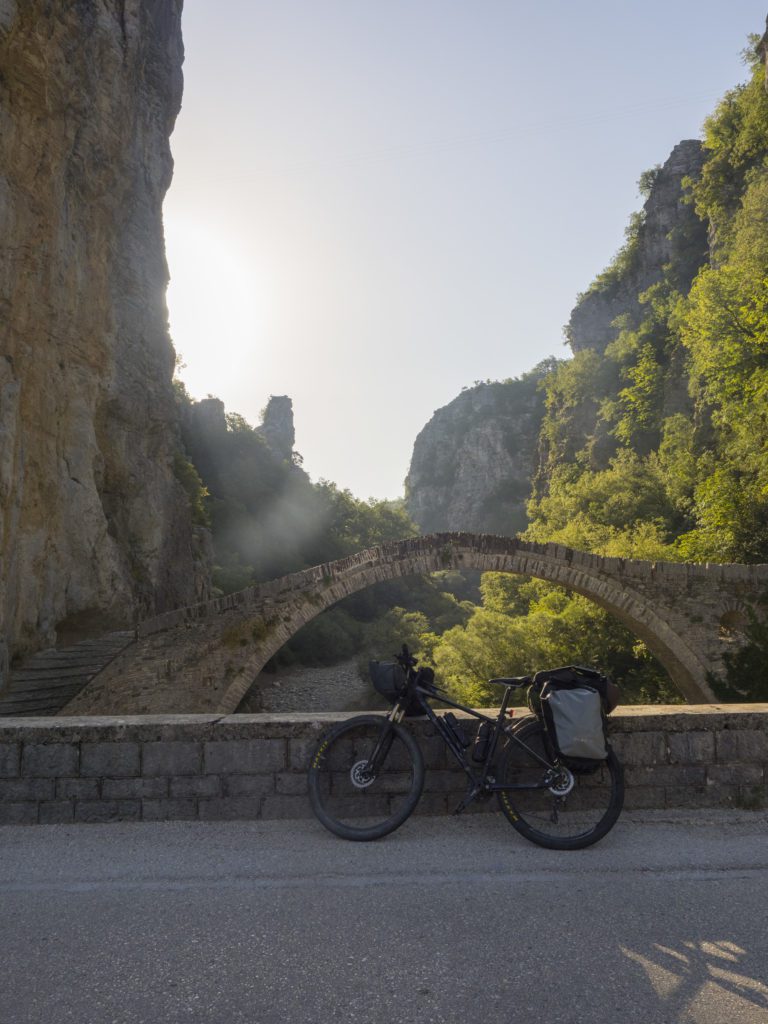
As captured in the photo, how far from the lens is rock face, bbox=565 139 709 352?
33344 mm

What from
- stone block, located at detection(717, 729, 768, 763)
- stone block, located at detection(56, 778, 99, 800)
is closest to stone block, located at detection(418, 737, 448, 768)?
stone block, located at detection(717, 729, 768, 763)

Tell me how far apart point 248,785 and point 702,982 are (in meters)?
2.12

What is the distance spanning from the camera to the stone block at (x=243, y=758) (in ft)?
11.0

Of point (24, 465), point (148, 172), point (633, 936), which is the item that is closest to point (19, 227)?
point (24, 465)

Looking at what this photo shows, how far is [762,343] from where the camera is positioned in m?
15.6

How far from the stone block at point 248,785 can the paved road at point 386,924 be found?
0.16m

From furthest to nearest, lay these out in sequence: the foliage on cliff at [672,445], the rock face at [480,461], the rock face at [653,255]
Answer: the rock face at [480,461], the rock face at [653,255], the foliage on cliff at [672,445]

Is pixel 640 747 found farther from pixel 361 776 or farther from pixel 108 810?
pixel 108 810

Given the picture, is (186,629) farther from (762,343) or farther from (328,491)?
(328,491)

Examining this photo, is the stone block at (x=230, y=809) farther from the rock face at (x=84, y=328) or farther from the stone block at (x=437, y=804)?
the rock face at (x=84, y=328)

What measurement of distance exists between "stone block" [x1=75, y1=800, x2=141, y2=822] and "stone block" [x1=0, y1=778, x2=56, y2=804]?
6.7 inches

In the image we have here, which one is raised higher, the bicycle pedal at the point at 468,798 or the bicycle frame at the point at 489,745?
the bicycle frame at the point at 489,745

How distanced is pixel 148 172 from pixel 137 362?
529cm

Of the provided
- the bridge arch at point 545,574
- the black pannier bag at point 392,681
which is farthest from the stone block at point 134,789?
the bridge arch at point 545,574
